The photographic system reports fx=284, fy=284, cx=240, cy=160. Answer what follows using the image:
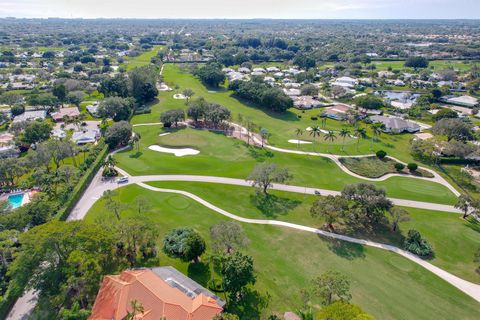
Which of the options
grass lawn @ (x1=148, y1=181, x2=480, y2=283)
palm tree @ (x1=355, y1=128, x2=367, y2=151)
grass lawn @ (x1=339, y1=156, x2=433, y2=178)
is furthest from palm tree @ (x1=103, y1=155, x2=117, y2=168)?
palm tree @ (x1=355, y1=128, x2=367, y2=151)

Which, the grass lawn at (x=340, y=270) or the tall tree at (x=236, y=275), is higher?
the tall tree at (x=236, y=275)

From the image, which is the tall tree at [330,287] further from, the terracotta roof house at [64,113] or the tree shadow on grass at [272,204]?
the terracotta roof house at [64,113]

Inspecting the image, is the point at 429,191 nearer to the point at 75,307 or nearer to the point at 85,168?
the point at 75,307

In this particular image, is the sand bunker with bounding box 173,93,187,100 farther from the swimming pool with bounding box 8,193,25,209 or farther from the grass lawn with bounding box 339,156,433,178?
the grass lawn with bounding box 339,156,433,178

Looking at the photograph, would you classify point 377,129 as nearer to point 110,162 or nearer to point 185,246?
point 185,246

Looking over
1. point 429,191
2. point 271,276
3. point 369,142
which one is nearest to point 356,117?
point 369,142

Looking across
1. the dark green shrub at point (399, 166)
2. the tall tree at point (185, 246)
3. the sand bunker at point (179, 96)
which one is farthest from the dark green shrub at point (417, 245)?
the sand bunker at point (179, 96)

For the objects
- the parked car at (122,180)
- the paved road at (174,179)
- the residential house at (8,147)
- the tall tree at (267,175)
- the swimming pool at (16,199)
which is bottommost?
the swimming pool at (16,199)
